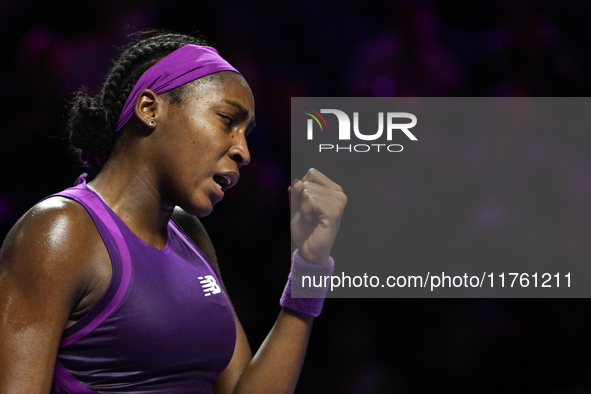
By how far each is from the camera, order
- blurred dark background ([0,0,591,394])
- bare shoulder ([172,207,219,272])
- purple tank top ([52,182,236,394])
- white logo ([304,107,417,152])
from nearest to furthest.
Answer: purple tank top ([52,182,236,394]) → bare shoulder ([172,207,219,272]) → white logo ([304,107,417,152]) → blurred dark background ([0,0,591,394])

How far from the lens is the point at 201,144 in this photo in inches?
41.8

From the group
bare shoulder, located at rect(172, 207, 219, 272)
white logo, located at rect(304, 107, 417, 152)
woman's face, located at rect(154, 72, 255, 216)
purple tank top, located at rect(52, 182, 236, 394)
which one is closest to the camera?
purple tank top, located at rect(52, 182, 236, 394)

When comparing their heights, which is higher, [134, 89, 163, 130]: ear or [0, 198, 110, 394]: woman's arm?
[134, 89, 163, 130]: ear

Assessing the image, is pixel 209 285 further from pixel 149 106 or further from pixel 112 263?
pixel 149 106

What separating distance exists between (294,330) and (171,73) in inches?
23.3

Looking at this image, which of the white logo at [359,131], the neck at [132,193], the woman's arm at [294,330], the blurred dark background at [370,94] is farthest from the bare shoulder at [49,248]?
the blurred dark background at [370,94]

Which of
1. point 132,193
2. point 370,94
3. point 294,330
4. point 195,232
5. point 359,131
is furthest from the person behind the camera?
point 370,94

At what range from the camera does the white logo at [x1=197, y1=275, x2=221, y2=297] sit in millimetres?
1140


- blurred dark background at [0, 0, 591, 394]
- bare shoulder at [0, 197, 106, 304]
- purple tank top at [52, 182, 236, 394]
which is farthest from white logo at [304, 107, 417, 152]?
bare shoulder at [0, 197, 106, 304]

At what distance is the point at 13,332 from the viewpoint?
0.86m

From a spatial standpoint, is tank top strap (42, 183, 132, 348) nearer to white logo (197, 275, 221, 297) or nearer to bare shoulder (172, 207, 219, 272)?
white logo (197, 275, 221, 297)

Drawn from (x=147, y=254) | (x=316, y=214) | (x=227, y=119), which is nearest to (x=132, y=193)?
(x=147, y=254)

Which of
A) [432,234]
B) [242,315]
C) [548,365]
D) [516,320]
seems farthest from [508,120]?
[242,315]

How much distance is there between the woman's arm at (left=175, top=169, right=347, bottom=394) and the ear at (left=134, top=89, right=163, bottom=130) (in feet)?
1.14
